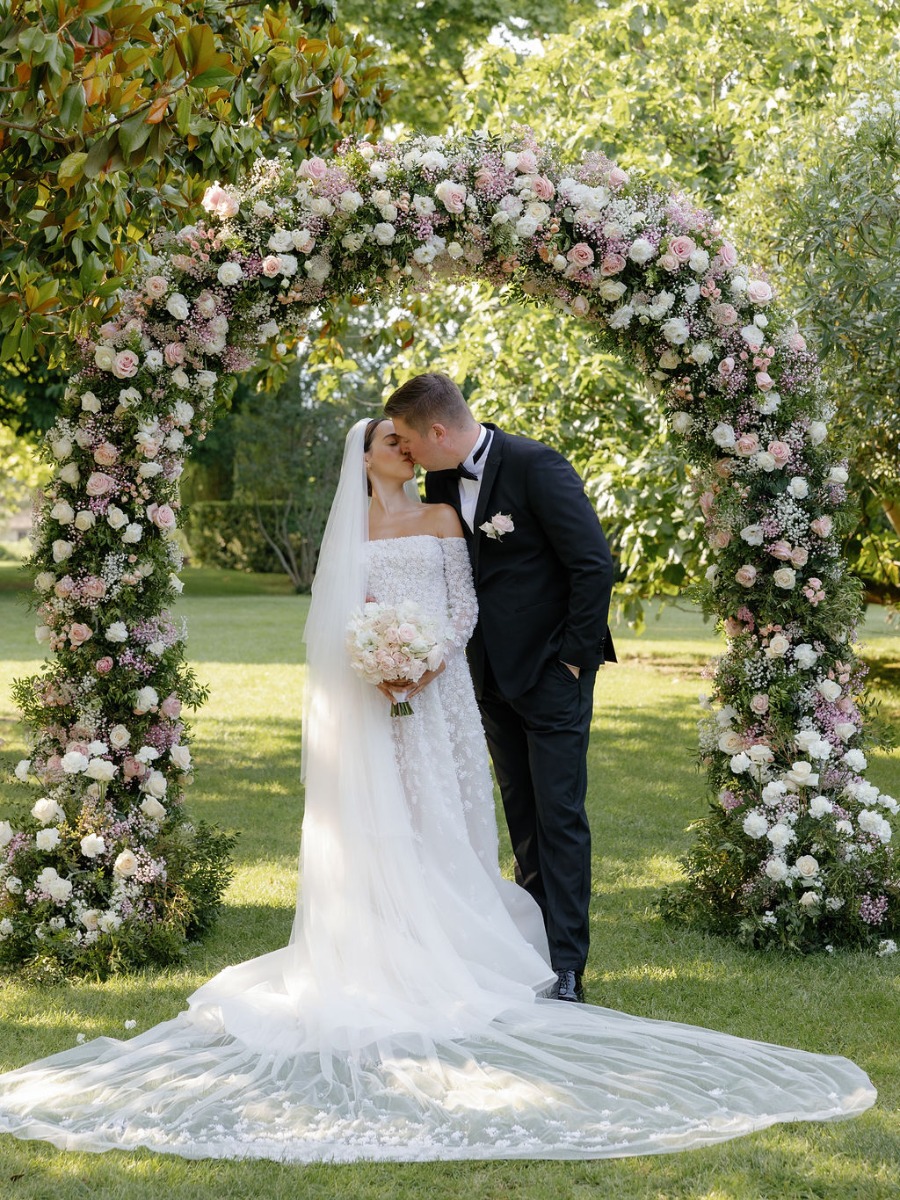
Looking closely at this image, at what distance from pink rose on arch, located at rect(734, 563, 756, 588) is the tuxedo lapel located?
1194 millimetres

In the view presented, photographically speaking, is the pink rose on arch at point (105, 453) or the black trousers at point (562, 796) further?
the pink rose on arch at point (105, 453)

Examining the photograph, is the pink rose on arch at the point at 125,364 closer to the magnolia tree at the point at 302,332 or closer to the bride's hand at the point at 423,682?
the magnolia tree at the point at 302,332

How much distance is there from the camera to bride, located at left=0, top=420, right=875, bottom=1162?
3492 mm

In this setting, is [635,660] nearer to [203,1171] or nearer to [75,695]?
[75,695]

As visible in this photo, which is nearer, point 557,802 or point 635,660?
point 557,802

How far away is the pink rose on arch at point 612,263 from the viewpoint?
16.2ft

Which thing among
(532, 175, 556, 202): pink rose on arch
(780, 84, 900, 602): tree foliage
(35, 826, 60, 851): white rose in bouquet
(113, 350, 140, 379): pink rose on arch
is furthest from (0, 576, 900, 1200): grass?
(532, 175, 556, 202): pink rose on arch

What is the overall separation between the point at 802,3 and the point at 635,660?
844 cm

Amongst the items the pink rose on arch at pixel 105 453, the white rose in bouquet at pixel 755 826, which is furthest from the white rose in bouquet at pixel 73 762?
the white rose in bouquet at pixel 755 826

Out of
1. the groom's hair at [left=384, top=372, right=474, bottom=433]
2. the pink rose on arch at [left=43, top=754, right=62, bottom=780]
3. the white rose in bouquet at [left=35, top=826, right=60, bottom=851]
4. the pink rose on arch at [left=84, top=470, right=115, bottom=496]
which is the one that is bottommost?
the white rose in bouquet at [left=35, top=826, right=60, bottom=851]

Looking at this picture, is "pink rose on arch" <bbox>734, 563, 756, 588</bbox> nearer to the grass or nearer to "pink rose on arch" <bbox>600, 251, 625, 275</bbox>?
"pink rose on arch" <bbox>600, 251, 625, 275</bbox>

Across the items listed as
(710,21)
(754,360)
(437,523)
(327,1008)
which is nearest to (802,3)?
(710,21)

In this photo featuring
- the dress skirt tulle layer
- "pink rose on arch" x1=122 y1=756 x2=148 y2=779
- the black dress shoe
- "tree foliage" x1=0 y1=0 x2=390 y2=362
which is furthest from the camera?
"pink rose on arch" x1=122 y1=756 x2=148 y2=779

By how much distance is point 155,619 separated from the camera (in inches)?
202
